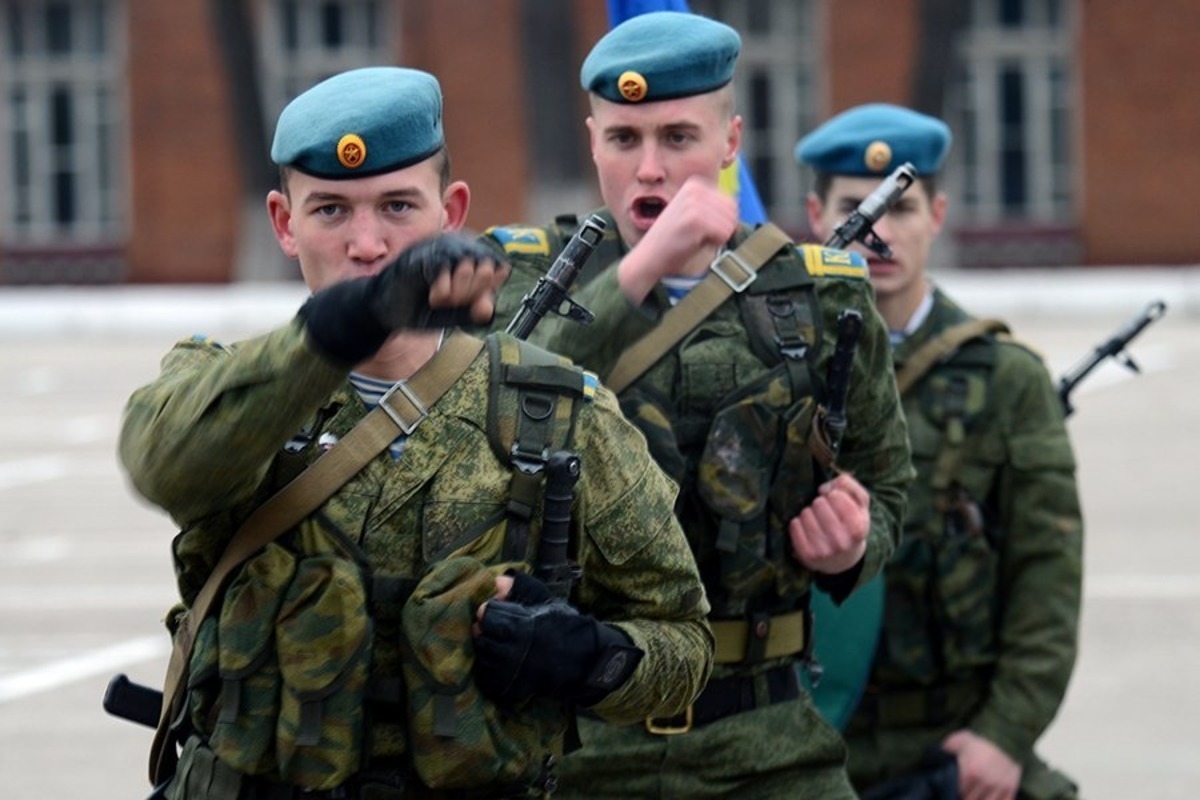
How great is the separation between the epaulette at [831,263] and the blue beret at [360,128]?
3.85 feet

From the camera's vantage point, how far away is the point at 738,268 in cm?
466

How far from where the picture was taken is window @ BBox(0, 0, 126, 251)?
111 ft

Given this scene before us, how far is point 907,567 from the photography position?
18.5ft

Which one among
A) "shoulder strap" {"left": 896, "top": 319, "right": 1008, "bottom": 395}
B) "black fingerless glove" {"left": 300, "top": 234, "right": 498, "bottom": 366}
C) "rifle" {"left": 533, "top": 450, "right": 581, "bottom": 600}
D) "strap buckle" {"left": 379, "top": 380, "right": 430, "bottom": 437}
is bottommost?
"rifle" {"left": 533, "top": 450, "right": 581, "bottom": 600}

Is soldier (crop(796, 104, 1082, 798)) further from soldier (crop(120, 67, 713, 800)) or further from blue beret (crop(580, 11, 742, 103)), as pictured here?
soldier (crop(120, 67, 713, 800))

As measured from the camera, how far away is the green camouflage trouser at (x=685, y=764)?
455 cm

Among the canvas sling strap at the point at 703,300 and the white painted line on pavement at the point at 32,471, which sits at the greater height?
the canvas sling strap at the point at 703,300

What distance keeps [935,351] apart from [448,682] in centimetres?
247

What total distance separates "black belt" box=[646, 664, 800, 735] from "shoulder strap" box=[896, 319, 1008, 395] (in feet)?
3.66

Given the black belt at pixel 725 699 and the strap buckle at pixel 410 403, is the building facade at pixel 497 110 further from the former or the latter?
the strap buckle at pixel 410 403

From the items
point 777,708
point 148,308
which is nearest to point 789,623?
point 777,708

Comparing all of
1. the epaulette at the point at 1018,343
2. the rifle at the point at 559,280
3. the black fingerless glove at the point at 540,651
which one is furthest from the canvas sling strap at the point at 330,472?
the epaulette at the point at 1018,343

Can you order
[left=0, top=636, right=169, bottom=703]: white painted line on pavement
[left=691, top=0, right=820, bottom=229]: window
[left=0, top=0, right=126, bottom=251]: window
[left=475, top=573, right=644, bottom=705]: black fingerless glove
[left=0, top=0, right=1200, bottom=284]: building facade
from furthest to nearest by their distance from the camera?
[left=0, top=0, right=126, bottom=251]: window → [left=691, top=0, right=820, bottom=229]: window → [left=0, top=0, right=1200, bottom=284]: building facade → [left=0, top=636, right=169, bottom=703]: white painted line on pavement → [left=475, top=573, right=644, bottom=705]: black fingerless glove

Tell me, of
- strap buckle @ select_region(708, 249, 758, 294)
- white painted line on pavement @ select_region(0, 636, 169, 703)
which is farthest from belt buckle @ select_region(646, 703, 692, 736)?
white painted line on pavement @ select_region(0, 636, 169, 703)
